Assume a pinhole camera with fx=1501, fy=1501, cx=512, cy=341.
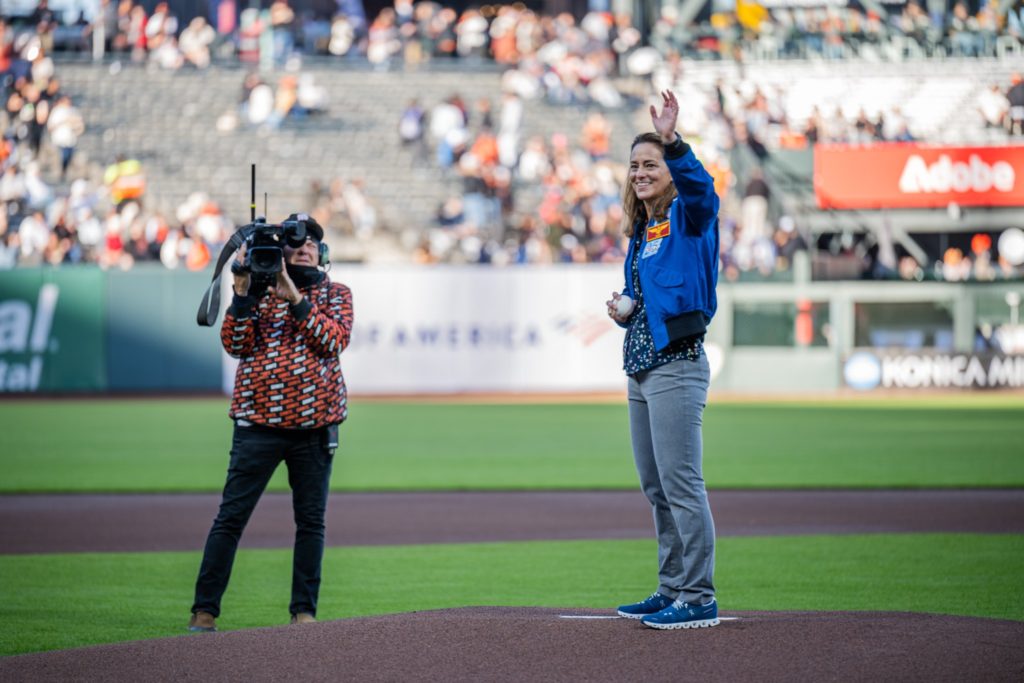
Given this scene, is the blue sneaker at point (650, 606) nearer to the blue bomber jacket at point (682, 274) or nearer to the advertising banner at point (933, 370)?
the blue bomber jacket at point (682, 274)

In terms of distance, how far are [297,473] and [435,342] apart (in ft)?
68.6

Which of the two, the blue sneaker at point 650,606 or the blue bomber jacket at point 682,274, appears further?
the blue sneaker at point 650,606

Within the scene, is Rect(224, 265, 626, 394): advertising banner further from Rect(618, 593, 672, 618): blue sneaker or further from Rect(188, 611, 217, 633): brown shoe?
Rect(618, 593, 672, 618): blue sneaker

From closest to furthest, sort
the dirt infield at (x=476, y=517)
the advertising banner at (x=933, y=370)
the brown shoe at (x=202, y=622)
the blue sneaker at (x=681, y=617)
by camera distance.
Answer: the blue sneaker at (x=681, y=617), the brown shoe at (x=202, y=622), the dirt infield at (x=476, y=517), the advertising banner at (x=933, y=370)

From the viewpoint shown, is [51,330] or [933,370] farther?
[933,370]

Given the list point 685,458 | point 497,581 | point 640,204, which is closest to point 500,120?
point 497,581

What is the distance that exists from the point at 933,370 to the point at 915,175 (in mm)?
3888

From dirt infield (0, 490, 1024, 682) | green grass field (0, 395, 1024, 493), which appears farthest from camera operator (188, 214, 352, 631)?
green grass field (0, 395, 1024, 493)

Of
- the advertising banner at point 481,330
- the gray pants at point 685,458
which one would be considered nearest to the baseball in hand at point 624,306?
the gray pants at point 685,458

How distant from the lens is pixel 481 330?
91.5 ft

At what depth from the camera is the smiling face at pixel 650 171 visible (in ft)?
19.4

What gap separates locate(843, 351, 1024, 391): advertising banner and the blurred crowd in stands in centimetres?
158

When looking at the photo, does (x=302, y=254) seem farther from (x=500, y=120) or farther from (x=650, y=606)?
(x=500, y=120)

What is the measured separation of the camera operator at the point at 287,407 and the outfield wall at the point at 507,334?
61.7ft
